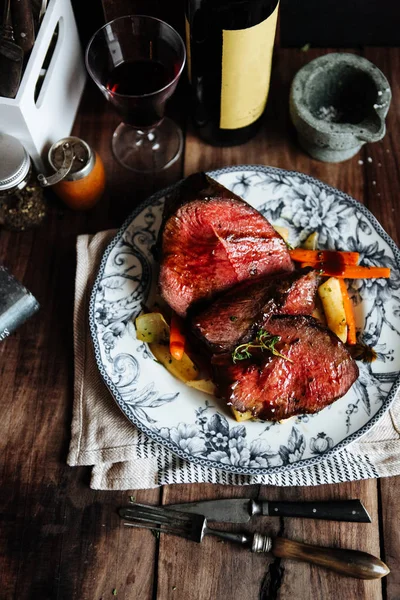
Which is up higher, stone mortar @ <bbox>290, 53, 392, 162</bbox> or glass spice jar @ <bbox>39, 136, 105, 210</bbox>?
stone mortar @ <bbox>290, 53, 392, 162</bbox>

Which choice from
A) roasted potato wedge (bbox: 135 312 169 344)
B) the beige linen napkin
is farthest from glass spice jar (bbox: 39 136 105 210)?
the beige linen napkin

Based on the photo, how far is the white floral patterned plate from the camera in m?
1.67

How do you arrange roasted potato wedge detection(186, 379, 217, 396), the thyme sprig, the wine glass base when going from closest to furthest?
the thyme sprig < roasted potato wedge detection(186, 379, 217, 396) < the wine glass base

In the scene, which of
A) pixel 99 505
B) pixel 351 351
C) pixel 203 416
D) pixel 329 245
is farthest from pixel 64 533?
pixel 329 245

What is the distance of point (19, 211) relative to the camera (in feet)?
6.55

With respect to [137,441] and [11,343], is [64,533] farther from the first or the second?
[11,343]

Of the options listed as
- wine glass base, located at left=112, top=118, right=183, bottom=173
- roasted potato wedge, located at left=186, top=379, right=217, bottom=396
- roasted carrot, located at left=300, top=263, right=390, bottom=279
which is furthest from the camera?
wine glass base, located at left=112, top=118, right=183, bottom=173

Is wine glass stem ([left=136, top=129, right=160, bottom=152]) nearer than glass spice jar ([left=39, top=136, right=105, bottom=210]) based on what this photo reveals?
No

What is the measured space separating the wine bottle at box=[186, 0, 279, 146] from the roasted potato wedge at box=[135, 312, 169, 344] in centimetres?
69

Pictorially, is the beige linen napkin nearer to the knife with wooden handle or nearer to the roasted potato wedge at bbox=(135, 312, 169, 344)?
the roasted potato wedge at bbox=(135, 312, 169, 344)

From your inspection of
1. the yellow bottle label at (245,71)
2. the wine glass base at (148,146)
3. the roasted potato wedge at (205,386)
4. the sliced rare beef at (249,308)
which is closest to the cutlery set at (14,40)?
the wine glass base at (148,146)

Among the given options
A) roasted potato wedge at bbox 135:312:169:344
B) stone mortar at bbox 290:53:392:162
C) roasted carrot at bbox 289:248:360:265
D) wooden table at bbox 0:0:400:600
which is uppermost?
stone mortar at bbox 290:53:392:162

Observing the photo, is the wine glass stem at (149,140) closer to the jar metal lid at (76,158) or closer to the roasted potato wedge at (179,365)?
the jar metal lid at (76,158)

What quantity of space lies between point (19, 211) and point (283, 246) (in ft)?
2.83
